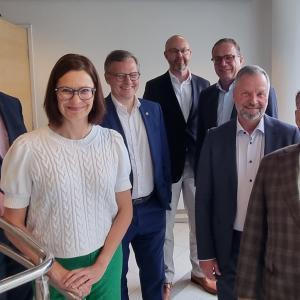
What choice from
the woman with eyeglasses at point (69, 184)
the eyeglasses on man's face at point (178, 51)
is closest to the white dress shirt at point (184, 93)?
the eyeglasses on man's face at point (178, 51)

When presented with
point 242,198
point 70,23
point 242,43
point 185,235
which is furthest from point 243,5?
point 242,198

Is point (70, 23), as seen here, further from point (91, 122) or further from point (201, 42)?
point (91, 122)

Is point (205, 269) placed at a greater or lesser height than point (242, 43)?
lesser

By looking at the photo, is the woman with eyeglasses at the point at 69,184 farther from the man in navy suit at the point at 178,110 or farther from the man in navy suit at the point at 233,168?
the man in navy suit at the point at 178,110

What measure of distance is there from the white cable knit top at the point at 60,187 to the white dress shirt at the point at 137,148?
0.62 m

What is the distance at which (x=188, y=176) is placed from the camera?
2.74 m

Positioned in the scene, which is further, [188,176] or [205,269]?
[188,176]

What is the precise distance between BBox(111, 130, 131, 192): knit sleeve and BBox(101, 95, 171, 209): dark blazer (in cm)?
52

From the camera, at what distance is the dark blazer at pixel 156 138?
2033 millimetres

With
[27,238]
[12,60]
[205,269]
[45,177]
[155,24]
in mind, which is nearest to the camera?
[27,238]

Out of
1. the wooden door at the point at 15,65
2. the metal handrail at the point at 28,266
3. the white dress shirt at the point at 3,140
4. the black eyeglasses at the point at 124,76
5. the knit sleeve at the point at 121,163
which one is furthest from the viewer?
the wooden door at the point at 15,65

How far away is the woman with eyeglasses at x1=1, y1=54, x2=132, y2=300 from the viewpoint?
52.1 inches

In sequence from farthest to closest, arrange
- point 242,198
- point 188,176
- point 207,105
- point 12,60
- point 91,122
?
1. point 12,60
2. point 188,176
3. point 207,105
4. point 242,198
5. point 91,122

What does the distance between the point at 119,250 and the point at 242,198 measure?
566mm
